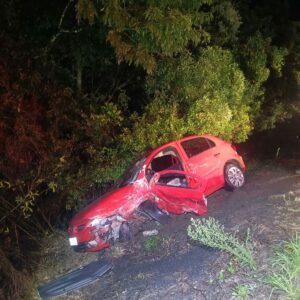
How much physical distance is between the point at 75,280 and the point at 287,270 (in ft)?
12.7

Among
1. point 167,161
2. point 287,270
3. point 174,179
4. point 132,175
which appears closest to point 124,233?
point 132,175

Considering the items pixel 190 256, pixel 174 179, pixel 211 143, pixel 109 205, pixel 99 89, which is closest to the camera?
→ pixel 190 256

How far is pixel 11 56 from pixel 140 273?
4.82 m

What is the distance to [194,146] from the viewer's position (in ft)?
32.7

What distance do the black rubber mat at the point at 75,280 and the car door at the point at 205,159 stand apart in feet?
9.27

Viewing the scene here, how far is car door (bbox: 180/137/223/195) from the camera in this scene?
9.51m

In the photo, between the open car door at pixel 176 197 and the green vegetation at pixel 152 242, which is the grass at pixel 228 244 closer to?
the green vegetation at pixel 152 242

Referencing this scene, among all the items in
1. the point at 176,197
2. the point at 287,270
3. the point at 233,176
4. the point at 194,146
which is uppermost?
the point at 194,146

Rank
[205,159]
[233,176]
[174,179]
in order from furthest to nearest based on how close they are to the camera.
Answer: [233,176] < [205,159] < [174,179]

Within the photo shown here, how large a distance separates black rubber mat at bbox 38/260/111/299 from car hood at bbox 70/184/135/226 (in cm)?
87

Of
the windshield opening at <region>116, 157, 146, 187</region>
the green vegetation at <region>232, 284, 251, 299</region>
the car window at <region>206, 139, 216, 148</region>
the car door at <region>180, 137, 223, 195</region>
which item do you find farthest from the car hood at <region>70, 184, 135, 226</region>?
the green vegetation at <region>232, 284, 251, 299</region>

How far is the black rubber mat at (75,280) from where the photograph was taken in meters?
7.39

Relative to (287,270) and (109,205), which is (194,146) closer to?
(109,205)

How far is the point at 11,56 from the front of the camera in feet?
28.3
